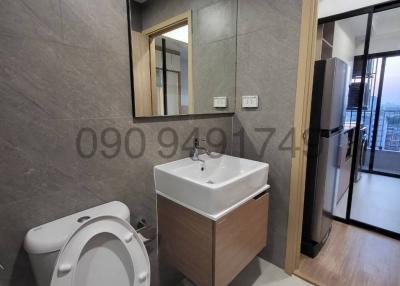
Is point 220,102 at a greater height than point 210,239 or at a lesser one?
greater

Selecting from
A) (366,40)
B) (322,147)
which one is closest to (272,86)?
(322,147)

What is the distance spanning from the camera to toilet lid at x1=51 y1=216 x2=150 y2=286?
798 millimetres

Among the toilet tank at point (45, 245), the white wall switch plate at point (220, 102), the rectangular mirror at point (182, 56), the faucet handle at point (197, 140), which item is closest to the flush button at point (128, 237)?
the toilet tank at point (45, 245)

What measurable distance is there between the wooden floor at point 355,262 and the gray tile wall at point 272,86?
30 centimetres

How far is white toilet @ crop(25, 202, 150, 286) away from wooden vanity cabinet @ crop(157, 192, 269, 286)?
30 centimetres

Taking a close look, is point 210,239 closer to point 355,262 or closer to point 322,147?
point 322,147

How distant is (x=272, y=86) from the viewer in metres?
1.58

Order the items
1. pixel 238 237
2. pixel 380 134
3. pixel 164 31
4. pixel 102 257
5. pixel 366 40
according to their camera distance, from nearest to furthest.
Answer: pixel 102 257 < pixel 238 237 < pixel 164 31 < pixel 366 40 < pixel 380 134

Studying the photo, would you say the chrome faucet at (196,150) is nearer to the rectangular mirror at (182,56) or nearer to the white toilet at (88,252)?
the rectangular mirror at (182,56)

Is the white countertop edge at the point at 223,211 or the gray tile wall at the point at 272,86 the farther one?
the gray tile wall at the point at 272,86

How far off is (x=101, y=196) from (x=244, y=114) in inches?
48.5

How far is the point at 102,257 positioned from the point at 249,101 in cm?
142

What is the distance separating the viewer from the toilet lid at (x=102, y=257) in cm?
80

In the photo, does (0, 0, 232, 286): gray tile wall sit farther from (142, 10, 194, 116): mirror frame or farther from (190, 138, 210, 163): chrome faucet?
(190, 138, 210, 163): chrome faucet
